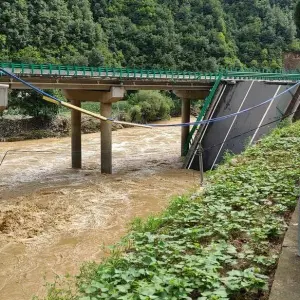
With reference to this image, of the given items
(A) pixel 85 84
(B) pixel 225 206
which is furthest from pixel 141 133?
(B) pixel 225 206

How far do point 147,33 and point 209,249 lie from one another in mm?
66966

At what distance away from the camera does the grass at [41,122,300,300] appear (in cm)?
401

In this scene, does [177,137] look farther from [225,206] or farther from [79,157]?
[225,206]

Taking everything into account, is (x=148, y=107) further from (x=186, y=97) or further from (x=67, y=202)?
(x=67, y=202)

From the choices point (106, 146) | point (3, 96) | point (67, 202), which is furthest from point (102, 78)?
point (67, 202)

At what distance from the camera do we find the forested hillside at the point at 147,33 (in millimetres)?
54219

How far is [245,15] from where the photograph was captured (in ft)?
295

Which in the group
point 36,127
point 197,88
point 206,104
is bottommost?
point 36,127

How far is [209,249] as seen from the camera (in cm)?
495

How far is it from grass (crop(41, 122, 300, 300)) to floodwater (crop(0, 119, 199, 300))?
112 cm

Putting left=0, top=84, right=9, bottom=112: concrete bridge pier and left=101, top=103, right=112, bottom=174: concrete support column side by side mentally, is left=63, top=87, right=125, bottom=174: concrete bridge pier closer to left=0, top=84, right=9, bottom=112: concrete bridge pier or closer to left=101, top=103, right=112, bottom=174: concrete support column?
left=101, top=103, right=112, bottom=174: concrete support column

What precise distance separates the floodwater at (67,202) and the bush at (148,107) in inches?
522

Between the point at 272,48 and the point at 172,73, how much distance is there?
61.0 metres

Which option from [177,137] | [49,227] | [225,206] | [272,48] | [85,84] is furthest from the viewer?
[272,48]
